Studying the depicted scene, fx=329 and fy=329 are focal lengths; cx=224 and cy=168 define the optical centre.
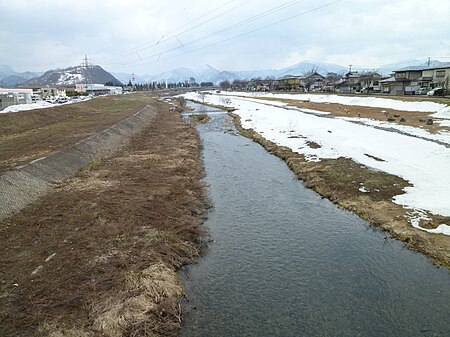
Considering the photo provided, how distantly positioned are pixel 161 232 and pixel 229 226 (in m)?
2.82

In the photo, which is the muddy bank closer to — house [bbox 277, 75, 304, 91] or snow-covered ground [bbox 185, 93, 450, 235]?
snow-covered ground [bbox 185, 93, 450, 235]

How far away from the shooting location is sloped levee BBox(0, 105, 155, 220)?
1258 centimetres

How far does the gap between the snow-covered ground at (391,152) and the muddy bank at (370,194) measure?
1.53 feet

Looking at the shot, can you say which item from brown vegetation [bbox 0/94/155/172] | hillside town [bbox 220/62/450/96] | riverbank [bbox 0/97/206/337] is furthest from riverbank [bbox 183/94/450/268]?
hillside town [bbox 220/62/450/96]

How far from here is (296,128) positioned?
34.9m

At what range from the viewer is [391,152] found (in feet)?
69.1

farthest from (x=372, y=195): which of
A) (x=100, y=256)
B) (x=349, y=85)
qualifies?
(x=349, y=85)

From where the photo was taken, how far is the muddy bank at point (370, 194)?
10555 mm

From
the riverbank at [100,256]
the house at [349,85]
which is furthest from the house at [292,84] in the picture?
the riverbank at [100,256]

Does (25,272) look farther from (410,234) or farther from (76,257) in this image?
(410,234)

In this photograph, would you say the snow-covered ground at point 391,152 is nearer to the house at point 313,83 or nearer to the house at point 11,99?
the house at point 11,99

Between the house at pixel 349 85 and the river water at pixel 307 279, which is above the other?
the house at pixel 349 85

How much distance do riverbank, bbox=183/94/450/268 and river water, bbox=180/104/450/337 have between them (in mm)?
462

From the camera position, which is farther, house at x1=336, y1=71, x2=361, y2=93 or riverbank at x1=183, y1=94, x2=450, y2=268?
house at x1=336, y1=71, x2=361, y2=93
